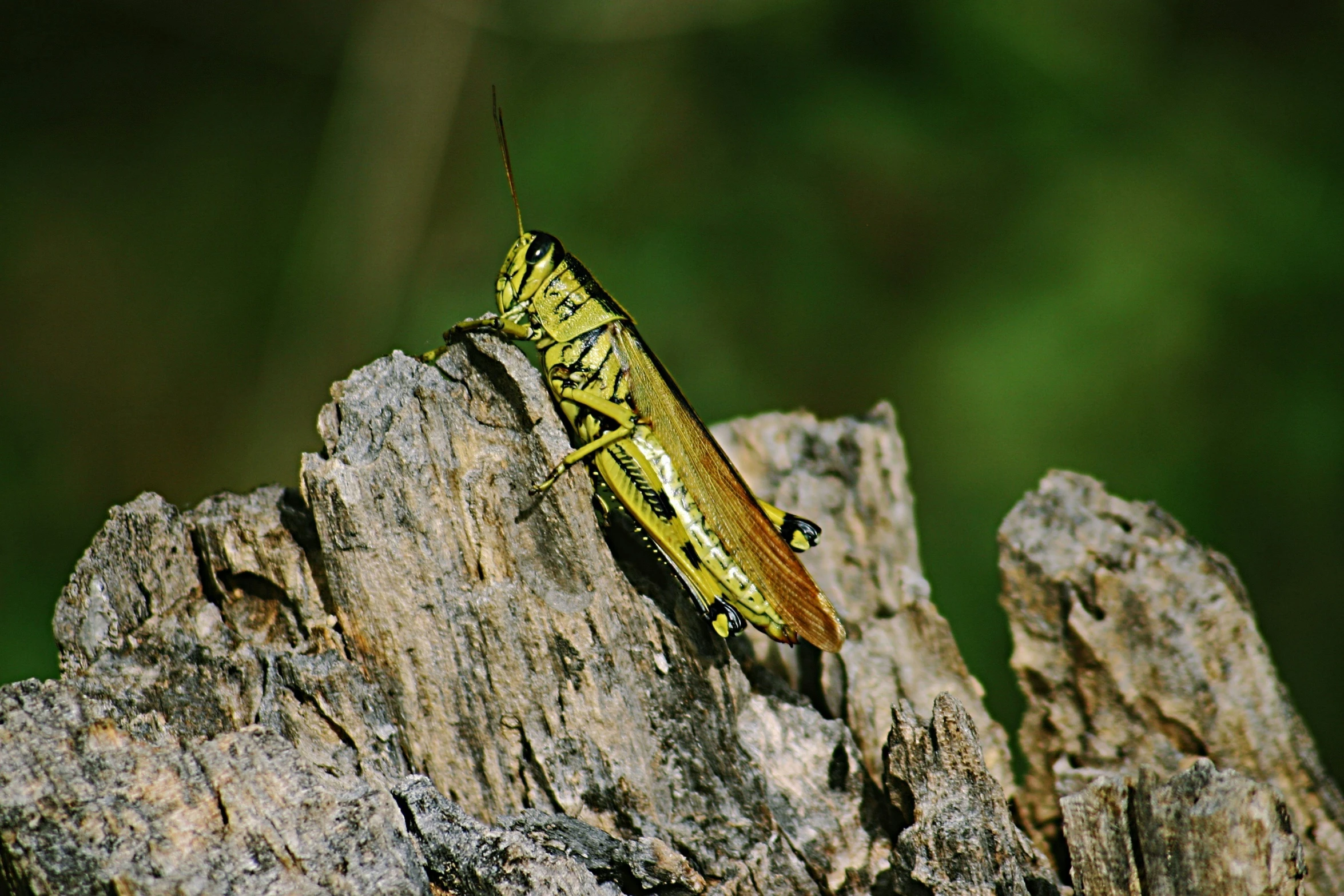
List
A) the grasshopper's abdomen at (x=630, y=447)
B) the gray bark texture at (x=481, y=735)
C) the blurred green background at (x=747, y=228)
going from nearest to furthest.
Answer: the gray bark texture at (x=481, y=735) → the grasshopper's abdomen at (x=630, y=447) → the blurred green background at (x=747, y=228)

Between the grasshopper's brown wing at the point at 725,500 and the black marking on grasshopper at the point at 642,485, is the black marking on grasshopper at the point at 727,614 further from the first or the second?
the black marking on grasshopper at the point at 642,485

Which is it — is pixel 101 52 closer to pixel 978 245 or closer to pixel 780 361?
pixel 780 361

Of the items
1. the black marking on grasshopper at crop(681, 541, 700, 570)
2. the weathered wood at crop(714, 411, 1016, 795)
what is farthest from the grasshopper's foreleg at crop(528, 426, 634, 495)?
the weathered wood at crop(714, 411, 1016, 795)

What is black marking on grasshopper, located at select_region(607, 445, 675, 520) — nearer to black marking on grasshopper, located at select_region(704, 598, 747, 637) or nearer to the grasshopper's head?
black marking on grasshopper, located at select_region(704, 598, 747, 637)

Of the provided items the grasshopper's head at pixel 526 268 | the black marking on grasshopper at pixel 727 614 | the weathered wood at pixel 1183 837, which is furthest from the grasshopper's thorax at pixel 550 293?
the weathered wood at pixel 1183 837

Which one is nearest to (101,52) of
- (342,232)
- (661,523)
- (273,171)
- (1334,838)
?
(273,171)

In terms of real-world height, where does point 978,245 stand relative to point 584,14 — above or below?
below
